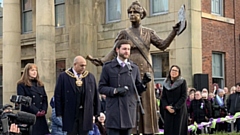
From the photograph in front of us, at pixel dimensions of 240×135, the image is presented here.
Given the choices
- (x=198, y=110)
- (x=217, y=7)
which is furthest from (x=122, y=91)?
(x=217, y=7)

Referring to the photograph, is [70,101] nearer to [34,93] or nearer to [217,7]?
[34,93]

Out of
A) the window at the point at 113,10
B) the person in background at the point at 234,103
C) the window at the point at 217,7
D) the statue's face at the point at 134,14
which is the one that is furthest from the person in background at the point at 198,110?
the window at the point at 113,10

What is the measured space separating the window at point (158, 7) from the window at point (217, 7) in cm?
216

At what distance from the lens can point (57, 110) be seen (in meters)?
7.52

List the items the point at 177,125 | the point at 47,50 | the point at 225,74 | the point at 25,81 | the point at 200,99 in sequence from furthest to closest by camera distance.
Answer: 1. the point at 225,74
2. the point at 47,50
3. the point at 200,99
4. the point at 177,125
5. the point at 25,81

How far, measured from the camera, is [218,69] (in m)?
19.8

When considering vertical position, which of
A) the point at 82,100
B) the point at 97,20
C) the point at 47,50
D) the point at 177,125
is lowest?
the point at 177,125

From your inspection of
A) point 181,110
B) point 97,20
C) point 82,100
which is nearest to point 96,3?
point 97,20

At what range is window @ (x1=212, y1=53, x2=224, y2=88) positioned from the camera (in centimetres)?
1950

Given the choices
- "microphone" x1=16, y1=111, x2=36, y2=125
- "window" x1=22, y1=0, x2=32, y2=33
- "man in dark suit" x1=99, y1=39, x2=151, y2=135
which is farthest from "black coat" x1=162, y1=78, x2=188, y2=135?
"window" x1=22, y1=0, x2=32, y2=33

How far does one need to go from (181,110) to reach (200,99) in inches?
156

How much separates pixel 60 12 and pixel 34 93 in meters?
14.5

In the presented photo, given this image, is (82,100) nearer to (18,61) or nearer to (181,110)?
(181,110)

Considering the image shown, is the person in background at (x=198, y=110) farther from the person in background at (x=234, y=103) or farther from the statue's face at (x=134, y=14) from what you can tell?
the statue's face at (x=134, y=14)
